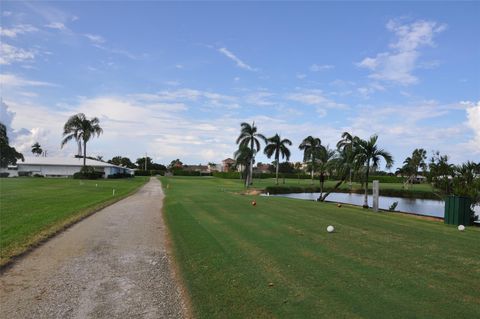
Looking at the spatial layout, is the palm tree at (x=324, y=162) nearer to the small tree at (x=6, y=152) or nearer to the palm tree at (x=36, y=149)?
the small tree at (x=6, y=152)

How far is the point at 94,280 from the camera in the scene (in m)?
7.29

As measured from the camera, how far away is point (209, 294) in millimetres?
6207

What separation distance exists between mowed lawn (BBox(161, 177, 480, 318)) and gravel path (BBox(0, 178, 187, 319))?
0.50 metres

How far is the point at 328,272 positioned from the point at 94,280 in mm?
4082

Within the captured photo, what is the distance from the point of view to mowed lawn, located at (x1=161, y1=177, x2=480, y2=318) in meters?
5.51

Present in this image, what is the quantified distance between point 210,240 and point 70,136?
5865 centimetres

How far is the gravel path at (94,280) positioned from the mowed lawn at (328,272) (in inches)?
19.8

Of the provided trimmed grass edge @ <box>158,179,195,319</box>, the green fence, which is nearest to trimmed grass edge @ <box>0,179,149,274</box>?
trimmed grass edge @ <box>158,179,195,319</box>

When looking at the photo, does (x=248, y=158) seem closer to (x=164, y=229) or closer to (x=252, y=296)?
(x=164, y=229)

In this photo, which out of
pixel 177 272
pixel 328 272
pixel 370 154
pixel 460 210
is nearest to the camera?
pixel 328 272

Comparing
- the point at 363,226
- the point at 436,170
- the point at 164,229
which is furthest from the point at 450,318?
the point at 436,170

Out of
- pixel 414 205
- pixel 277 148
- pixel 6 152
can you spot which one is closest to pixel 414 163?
pixel 277 148

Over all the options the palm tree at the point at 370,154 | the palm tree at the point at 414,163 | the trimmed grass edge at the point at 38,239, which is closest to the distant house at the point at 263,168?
the palm tree at the point at 414,163

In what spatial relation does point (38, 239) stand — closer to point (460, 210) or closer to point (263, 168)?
point (460, 210)
